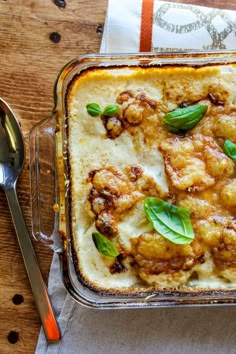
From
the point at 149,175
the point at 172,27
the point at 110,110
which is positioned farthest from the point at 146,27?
the point at 149,175

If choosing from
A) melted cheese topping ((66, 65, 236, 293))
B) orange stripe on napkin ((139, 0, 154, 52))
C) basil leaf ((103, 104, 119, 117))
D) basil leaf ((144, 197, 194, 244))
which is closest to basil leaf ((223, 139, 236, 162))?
melted cheese topping ((66, 65, 236, 293))

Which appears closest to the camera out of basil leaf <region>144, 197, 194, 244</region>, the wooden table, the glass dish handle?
basil leaf <region>144, 197, 194, 244</region>

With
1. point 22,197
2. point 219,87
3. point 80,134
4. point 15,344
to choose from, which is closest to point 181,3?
point 219,87

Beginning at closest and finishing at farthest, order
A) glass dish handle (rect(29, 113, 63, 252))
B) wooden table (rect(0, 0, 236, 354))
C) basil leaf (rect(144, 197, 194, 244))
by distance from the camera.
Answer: basil leaf (rect(144, 197, 194, 244)) < glass dish handle (rect(29, 113, 63, 252)) < wooden table (rect(0, 0, 236, 354))

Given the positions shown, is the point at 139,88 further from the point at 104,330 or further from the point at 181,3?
the point at 104,330

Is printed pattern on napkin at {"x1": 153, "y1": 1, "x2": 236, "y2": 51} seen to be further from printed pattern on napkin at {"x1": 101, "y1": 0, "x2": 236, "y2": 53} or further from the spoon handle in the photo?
the spoon handle

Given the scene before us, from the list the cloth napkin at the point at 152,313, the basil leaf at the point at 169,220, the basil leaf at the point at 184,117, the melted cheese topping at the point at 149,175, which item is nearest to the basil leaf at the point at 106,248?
the melted cheese topping at the point at 149,175
